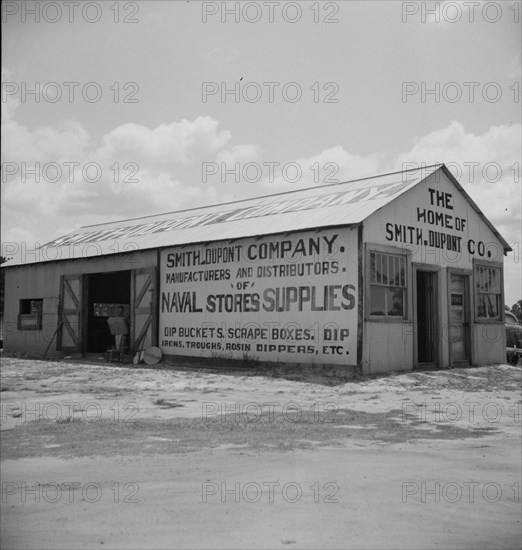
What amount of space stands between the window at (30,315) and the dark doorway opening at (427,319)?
14710mm

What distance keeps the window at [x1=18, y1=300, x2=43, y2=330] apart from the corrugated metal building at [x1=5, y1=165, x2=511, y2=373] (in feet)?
5.52

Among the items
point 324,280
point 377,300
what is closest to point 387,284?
point 377,300

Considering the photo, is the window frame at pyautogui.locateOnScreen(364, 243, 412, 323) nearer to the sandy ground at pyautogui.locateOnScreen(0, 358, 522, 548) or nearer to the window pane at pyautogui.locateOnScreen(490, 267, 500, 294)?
the sandy ground at pyautogui.locateOnScreen(0, 358, 522, 548)

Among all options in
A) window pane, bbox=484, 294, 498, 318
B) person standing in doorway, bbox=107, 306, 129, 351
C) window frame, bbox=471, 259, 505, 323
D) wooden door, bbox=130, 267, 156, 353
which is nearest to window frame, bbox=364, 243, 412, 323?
window frame, bbox=471, 259, 505, 323

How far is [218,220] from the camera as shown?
21.4 m

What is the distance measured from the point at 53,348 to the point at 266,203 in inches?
385

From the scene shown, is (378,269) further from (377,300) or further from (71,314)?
(71,314)

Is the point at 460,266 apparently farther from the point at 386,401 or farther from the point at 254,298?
the point at 386,401

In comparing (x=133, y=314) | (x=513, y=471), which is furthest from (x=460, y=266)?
(x=513, y=471)

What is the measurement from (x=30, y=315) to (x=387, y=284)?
15.6 metres

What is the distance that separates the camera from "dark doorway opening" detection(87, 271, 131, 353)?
79.5 feet

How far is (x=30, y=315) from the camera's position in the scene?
25.0m

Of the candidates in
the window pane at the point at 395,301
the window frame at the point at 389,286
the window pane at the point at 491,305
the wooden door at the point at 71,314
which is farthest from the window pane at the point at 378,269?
the wooden door at the point at 71,314

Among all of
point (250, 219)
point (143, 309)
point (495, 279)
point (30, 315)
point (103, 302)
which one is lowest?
point (30, 315)
